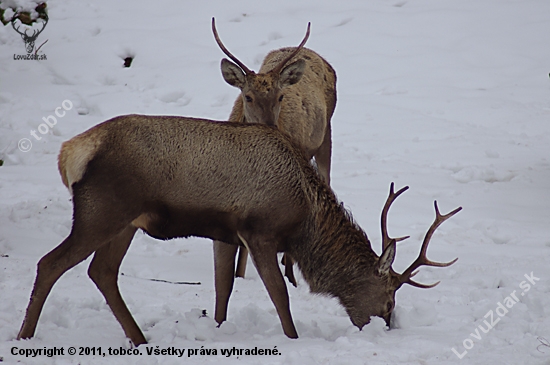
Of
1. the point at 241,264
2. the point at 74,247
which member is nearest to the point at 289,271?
the point at 241,264

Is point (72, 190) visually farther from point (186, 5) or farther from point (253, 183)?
point (186, 5)

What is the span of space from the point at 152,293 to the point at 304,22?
11122 mm

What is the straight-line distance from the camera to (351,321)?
5402mm

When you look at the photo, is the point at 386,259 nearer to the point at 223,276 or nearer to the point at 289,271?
the point at 223,276

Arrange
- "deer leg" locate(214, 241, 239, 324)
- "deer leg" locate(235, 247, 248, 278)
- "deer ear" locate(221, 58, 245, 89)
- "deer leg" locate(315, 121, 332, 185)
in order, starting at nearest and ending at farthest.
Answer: "deer leg" locate(214, 241, 239, 324)
"deer ear" locate(221, 58, 245, 89)
"deer leg" locate(235, 247, 248, 278)
"deer leg" locate(315, 121, 332, 185)

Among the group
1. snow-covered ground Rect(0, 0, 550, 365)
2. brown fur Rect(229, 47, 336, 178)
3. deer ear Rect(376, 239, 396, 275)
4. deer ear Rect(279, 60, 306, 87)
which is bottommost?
snow-covered ground Rect(0, 0, 550, 365)

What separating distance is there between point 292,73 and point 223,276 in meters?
2.44

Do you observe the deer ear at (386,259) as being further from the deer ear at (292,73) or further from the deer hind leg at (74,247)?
the deer ear at (292,73)

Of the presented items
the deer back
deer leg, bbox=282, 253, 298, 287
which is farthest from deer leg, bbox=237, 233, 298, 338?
deer leg, bbox=282, 253, 298, 287

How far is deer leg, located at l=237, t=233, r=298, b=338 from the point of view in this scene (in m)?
5.01

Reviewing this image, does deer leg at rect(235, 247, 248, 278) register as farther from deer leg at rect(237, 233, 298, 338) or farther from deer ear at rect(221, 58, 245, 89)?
deer leg at rect(237, 233, 298, 338)

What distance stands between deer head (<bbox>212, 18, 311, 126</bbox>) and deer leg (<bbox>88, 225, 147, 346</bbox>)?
2.07 m

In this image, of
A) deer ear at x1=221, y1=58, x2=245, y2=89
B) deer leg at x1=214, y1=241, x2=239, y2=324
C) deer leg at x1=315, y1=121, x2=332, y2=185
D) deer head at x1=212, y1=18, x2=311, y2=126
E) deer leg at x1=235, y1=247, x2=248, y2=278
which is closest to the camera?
deer leg at x1=214, y1=241, x2=239, y2=324

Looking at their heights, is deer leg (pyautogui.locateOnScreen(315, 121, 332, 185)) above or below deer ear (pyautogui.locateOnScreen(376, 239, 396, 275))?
below
